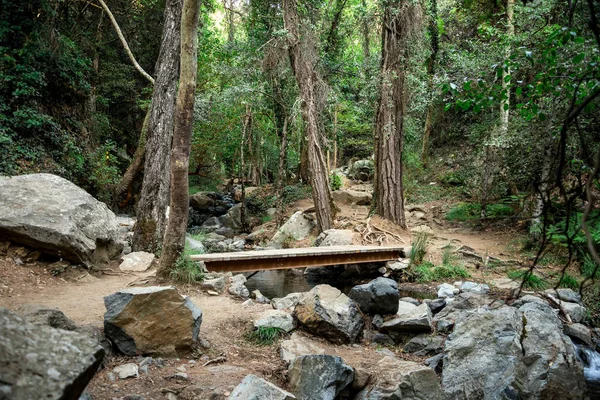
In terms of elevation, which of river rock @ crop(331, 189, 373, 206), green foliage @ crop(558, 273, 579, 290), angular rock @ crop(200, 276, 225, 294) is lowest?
green foliage @ crop(558, 273, 579, 290)

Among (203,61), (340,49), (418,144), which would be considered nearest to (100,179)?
(203,61)

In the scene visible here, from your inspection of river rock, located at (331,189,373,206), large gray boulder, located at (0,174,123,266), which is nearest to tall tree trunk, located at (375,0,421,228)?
river rock, located at (331,189,373,206)

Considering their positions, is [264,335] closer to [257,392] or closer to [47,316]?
[257,392]

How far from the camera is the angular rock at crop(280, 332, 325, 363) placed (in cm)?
424

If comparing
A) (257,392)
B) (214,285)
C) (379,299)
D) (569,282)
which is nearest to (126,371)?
(257,392)

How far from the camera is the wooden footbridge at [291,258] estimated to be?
710cm

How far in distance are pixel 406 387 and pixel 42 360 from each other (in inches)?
120

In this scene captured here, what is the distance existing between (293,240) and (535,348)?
25.2 feet

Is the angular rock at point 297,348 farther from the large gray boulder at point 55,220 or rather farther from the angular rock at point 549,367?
the large gray boulder at point 55,220

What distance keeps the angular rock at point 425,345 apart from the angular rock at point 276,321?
1.56 meters

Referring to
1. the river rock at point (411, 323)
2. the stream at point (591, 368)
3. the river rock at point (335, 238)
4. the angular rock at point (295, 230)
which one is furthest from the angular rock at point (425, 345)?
the angular rock at point (295, 230)

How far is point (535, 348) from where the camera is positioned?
388 centimetres

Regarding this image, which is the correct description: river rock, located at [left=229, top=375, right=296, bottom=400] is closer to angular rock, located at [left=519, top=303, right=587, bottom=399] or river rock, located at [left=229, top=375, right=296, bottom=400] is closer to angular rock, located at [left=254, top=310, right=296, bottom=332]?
angular rock, located at [left=254, top=310, right=296, bottom=332]

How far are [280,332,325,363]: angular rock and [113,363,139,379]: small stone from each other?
4.92 feet
